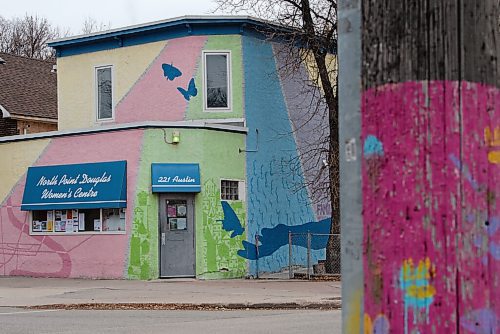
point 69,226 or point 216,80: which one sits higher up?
point 216,80

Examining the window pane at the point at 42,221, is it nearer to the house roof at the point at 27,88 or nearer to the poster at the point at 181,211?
the poster at the point at 181,211

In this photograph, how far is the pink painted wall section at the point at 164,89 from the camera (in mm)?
27484

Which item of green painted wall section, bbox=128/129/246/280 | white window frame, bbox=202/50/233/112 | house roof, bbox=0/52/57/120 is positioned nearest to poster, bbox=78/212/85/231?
green painted wall section, bbox=128/129/246/280

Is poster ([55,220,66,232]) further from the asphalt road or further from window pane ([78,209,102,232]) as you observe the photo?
the asphalt road

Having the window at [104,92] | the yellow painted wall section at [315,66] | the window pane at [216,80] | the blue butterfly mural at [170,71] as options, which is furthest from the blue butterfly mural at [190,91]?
the yellow painted wall section at [315,66]

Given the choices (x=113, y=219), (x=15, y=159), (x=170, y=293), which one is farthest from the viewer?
(x=15, y=159)

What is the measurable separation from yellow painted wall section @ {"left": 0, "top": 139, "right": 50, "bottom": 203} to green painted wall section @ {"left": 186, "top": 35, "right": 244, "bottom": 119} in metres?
4.70

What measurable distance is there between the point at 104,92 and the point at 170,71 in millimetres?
2940

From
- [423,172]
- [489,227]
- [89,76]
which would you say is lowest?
[489,227]

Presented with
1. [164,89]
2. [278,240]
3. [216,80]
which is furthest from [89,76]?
[278,240]

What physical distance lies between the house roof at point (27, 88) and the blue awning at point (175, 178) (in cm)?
1158

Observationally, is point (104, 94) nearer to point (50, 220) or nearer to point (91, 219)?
point (50, 220)

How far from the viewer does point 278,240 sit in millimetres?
27797

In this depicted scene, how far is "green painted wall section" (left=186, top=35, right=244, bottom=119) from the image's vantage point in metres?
27.2
